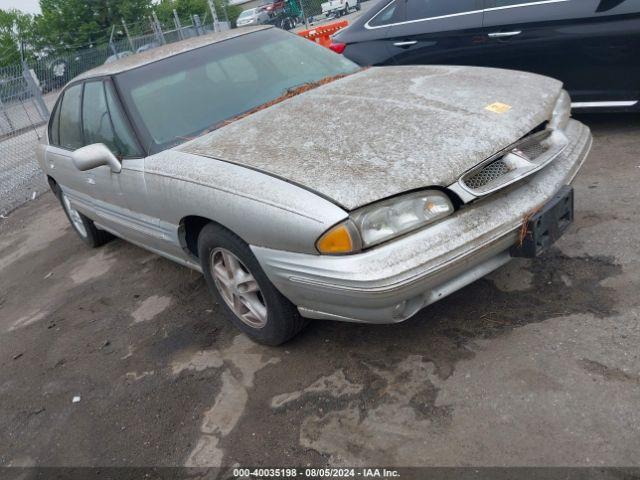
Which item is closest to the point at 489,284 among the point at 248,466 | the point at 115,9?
the point at 248,466

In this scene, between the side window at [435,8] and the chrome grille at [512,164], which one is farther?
the side window at [435,8]

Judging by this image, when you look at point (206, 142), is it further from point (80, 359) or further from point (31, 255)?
point (31, 255)

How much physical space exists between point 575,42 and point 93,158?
364cm

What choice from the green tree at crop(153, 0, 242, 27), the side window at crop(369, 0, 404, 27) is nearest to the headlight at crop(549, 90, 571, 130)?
the side window at crop(369, 0, 404, 27)

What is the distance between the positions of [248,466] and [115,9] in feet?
127

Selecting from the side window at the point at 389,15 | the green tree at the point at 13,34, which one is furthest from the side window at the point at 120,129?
the green tree at the point at 13,34

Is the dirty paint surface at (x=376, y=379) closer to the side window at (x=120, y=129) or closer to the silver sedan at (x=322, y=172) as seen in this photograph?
the silver sedan at (x=322, y=172)

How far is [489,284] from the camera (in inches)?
116

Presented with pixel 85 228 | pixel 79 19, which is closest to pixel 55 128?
pixel 85 228

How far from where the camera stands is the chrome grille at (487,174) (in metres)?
2.36

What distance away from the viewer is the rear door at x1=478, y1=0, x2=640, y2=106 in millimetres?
4043

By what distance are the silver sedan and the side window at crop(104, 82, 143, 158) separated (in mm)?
14

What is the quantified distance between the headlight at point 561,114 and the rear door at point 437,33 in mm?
1875

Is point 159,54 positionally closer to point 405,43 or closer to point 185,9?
point 405,43
